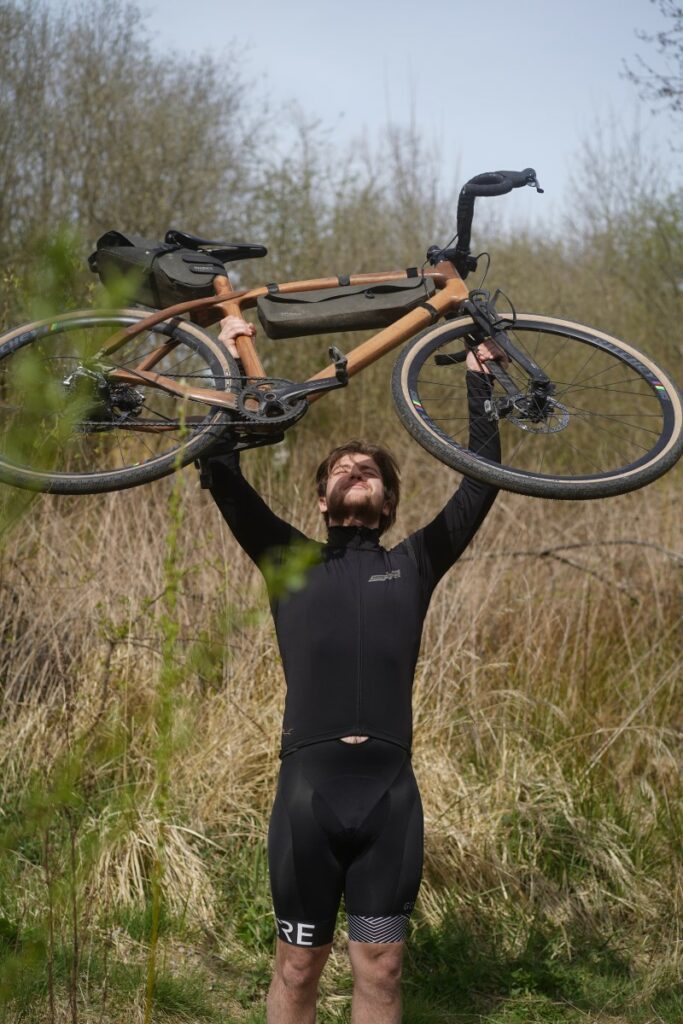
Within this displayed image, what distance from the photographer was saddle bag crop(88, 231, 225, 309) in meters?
3.44

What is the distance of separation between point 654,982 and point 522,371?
2.51m

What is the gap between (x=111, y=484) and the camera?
3.09 meters

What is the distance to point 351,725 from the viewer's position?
2850 mm

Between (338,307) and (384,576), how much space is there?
867mm

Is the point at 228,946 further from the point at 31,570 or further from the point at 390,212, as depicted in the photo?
the point at 390,212

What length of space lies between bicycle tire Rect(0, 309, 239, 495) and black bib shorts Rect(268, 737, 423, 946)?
0.90 metres

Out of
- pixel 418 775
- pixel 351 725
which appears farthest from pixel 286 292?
pixel 418 775

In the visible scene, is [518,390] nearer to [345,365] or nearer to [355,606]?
[345,365]

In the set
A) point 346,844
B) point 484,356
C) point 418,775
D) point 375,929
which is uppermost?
point 484,356

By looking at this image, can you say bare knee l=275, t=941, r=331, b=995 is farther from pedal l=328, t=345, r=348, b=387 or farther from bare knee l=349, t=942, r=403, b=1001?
pedal l=328, t=345, r=348, b=387

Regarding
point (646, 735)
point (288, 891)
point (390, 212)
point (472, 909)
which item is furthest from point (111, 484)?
point (390, 212)

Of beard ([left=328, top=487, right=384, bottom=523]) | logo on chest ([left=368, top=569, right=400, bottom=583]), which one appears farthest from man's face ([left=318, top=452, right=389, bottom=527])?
logo on chest ([left=368, top=569, right=400, bottom=583])

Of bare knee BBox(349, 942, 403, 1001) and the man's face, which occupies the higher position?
the man's face

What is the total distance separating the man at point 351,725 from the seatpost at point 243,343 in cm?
31
